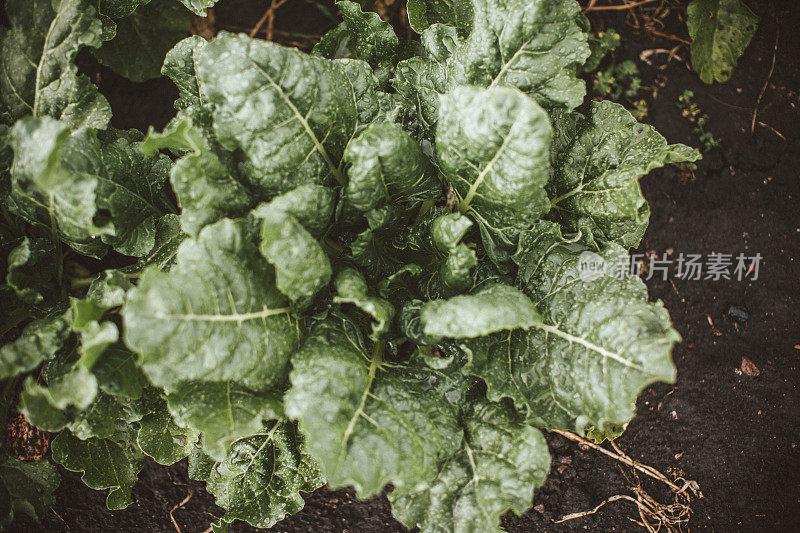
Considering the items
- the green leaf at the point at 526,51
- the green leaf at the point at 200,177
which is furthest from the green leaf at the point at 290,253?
the green leaf at the point at 526,51

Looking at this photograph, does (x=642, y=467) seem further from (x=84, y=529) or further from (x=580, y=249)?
(x=84, y=529)

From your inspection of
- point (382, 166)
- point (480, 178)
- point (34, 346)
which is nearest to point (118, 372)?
point (34, 346)

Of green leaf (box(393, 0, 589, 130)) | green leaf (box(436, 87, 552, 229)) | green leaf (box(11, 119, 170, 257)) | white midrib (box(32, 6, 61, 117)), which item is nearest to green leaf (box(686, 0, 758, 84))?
green leaf (box(393, 0, 589, 130))

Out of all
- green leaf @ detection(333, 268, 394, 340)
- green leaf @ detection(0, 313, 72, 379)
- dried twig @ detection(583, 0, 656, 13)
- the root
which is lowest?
the root

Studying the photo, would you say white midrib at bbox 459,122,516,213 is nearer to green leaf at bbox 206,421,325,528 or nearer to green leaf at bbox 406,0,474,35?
green leaf at bbox 406,0,474,35

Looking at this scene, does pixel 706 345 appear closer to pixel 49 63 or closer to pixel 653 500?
pixel 653 500

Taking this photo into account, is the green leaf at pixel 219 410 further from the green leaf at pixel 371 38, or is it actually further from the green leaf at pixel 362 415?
the green leaf at pixel 371 38

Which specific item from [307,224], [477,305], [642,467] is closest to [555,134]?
[477,305]
